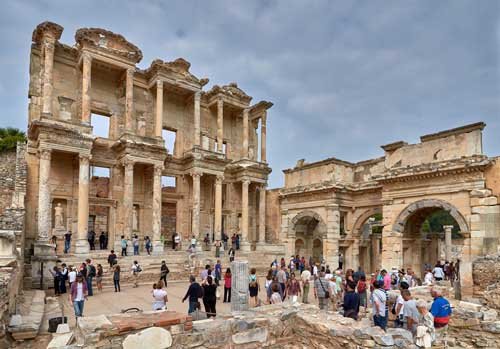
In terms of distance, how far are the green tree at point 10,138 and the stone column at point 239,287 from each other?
2068cm

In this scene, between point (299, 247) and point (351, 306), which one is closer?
point (351, 306)

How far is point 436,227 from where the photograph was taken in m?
52.8

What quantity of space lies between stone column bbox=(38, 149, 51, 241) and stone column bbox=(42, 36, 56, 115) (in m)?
2.39

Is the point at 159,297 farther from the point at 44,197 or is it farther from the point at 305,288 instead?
the point at 44,197

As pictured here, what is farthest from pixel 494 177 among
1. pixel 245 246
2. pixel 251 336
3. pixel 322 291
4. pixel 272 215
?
pixel 272 215

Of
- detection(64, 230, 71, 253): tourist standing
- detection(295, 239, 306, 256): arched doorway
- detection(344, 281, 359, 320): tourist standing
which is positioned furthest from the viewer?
detection(295, 239, 306, 256): arched doorway

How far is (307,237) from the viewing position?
25156 mm

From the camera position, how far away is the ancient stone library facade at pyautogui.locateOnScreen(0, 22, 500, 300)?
53.8 ft

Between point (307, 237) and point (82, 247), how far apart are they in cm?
1407

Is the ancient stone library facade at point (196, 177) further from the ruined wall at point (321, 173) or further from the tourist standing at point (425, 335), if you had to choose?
the tourist standing at point (425, 335)

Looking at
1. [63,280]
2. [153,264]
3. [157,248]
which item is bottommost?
[153,264]

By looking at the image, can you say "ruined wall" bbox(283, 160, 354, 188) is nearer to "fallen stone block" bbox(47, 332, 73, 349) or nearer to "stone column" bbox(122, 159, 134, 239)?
"stone column" bbox(122, 159, 134, 239)

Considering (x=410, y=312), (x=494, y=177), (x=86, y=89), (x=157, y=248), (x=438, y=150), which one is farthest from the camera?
(x=157, y=248)

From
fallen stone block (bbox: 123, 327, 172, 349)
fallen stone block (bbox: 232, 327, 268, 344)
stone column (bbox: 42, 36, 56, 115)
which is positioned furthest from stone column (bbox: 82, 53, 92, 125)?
fallen stone block (bbox: 123, 327, 172, 349)
